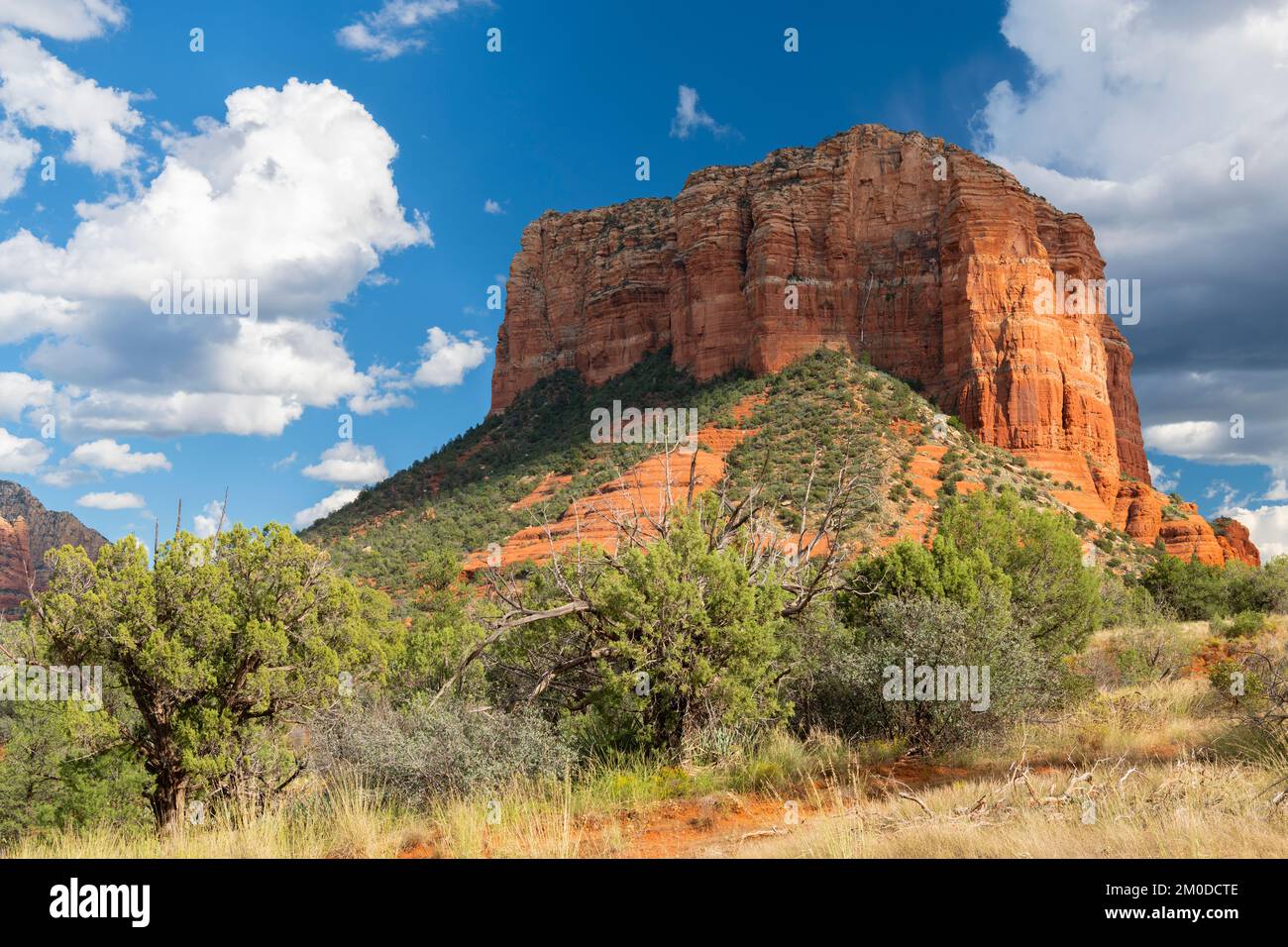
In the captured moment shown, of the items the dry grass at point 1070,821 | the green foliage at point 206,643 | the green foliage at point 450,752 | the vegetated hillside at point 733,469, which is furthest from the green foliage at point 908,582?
the vegetated hillside at point 733,469

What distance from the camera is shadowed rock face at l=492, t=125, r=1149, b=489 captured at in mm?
56188

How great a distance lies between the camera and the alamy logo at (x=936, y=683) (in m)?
9.11

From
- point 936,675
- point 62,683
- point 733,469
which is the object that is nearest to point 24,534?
point 733,469

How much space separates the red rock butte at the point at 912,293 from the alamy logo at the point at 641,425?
6.67 metres

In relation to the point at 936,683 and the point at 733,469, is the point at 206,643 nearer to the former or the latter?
the point at 936,683

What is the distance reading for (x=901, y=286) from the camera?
6034 cm

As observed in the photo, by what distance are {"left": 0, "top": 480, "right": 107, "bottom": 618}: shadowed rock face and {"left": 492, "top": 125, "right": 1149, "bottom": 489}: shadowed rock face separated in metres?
59.5

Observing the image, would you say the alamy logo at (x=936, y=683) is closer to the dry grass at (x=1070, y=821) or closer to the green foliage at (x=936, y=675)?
the green foliage at (x=936, y=675)

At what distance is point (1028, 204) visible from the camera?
59.7 meters
